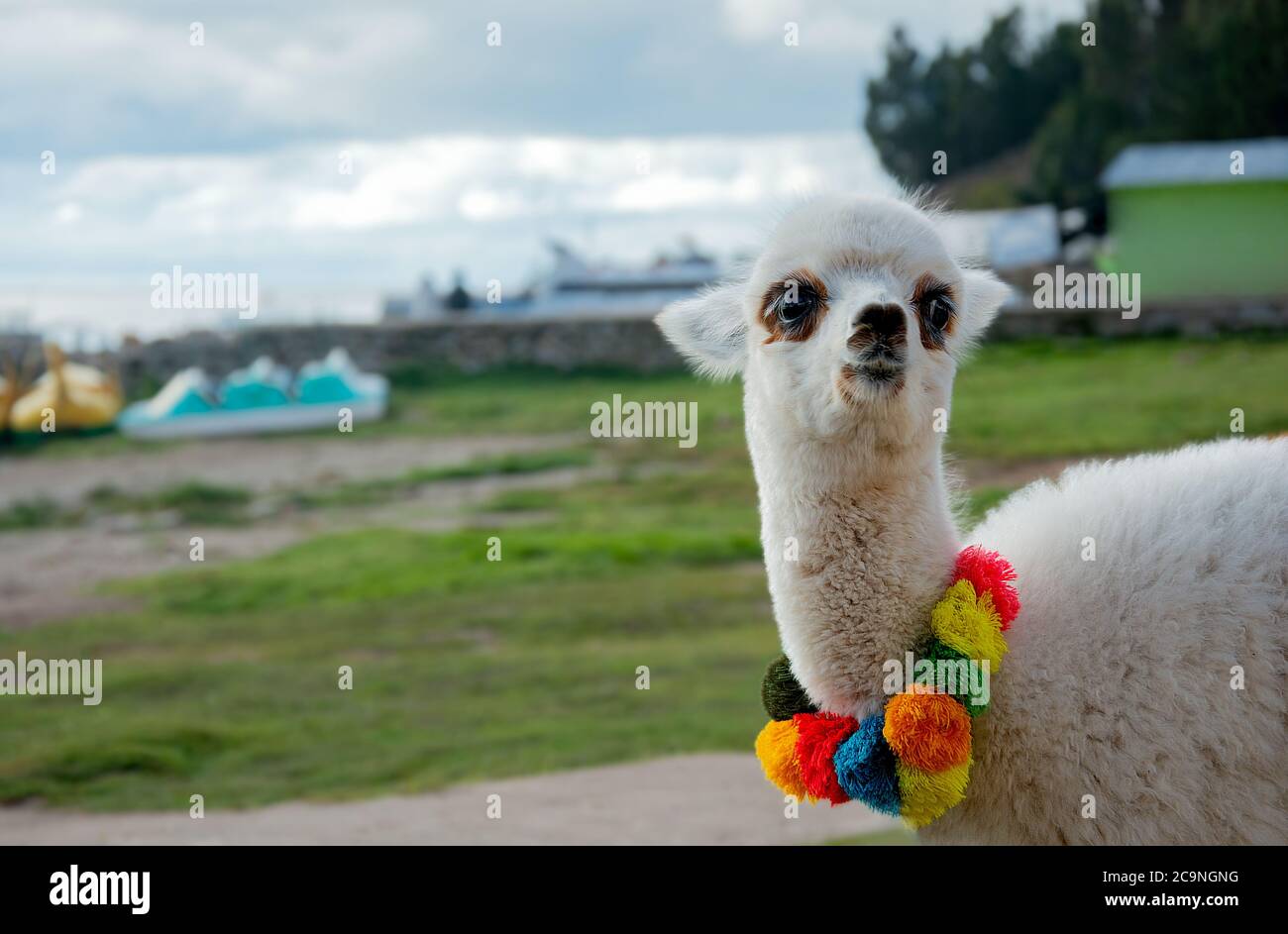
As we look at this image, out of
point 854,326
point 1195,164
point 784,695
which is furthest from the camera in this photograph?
point 1195,164

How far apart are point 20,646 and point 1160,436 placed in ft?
32.9

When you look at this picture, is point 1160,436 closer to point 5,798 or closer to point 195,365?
point 5,798

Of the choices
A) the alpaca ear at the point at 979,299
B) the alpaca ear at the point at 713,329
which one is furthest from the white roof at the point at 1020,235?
the alpaca ear at the point at 713,329

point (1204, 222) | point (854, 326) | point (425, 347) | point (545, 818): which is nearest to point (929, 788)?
point (854, 326)

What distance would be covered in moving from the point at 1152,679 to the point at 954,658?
44 cm

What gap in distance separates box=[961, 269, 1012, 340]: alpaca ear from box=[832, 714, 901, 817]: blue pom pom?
1.00m

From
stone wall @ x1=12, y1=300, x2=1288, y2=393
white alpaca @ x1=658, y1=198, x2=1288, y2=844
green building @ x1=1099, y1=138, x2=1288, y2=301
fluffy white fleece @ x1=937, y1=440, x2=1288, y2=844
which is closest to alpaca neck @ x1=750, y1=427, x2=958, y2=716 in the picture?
white alpaca @ x1=658, y1=198, x2=1288, y2=844

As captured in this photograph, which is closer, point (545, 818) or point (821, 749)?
point (821, 749)

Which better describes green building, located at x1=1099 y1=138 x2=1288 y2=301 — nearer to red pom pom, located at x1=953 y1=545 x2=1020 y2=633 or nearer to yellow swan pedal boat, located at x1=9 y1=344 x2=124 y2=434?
yellow swan pedal boat, located at x1=9 y1=344 x2=124 y2=434

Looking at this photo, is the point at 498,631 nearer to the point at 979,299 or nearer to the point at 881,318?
the point at 979,299

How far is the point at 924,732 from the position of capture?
291 centimetres

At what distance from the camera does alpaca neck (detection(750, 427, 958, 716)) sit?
306cm

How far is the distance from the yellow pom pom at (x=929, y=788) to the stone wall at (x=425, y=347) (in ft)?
56.8

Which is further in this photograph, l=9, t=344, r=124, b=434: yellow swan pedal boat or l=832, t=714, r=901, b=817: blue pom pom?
l=9, t=344, r=124, b=434: yellow swan pedal boat
